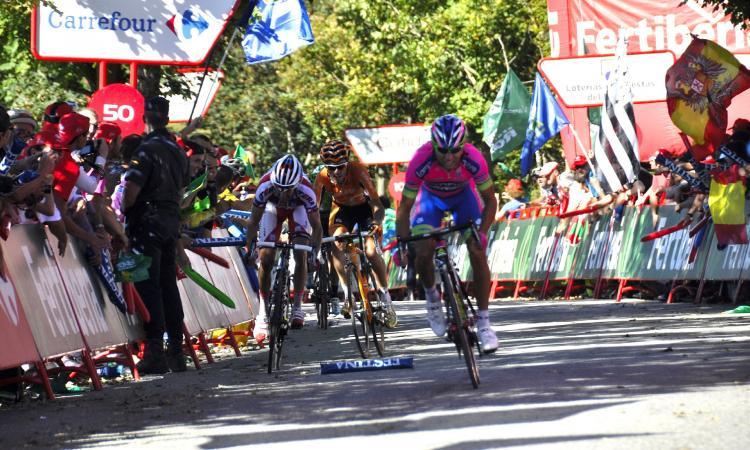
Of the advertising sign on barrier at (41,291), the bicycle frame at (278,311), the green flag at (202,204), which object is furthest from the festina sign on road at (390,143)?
the advertising sign on barrier at (41,291)

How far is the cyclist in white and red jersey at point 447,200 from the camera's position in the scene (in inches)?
455

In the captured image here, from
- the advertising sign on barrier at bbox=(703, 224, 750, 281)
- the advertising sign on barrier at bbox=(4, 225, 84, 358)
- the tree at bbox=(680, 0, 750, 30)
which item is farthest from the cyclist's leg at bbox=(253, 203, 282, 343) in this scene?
the advertising sign on barrier at bbox=(703, 224, 750, 281)

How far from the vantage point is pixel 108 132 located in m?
14.2

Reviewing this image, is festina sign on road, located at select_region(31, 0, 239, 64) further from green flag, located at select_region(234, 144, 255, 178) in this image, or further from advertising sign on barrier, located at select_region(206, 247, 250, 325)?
green flag, located at select_region(234, 144, 255, 178)

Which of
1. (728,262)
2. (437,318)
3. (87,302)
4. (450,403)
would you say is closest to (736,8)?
(728,262)

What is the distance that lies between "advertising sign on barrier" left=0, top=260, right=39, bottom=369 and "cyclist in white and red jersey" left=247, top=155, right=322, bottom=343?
127 inches

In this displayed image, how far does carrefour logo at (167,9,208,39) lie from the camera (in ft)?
58.5

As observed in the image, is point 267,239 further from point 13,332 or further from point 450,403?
point 450,403

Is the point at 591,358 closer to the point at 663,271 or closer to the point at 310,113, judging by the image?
the point at 663,271

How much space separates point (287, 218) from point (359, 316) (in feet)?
4.13

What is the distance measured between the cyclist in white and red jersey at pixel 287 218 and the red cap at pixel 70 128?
1.95 meters

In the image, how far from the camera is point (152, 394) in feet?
39.4

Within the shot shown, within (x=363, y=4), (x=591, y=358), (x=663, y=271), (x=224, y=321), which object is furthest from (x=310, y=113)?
(x=591, y=358)

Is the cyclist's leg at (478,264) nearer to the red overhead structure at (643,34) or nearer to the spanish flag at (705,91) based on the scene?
the spanish flag at (705,91)
